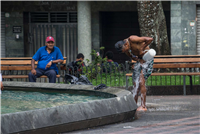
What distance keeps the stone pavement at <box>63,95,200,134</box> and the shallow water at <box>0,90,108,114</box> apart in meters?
1.14

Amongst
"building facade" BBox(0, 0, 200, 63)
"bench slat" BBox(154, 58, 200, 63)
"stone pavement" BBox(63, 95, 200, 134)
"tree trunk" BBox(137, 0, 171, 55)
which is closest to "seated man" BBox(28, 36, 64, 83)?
"bench slat" BBox(154, 58, 200, 63)

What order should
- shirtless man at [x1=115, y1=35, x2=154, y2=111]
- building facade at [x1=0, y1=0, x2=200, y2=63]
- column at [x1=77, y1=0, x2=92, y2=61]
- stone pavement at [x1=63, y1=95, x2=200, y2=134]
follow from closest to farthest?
1. stone pavement at [x1=63, y1=95, x2=200, y2=134]
2. shirtless man at [x1=115, y1=35, x2=154, y2=111]
3. column at [x1=77, y1=0, x2=92, y2=61]
4. building facade at [x1=0, y1=0, x2=200, y2=63]

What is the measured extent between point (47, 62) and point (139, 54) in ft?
10.6

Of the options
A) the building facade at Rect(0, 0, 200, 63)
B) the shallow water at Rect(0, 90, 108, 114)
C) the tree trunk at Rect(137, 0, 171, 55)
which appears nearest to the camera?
the shallow water at Rect(0, 90, 108, 114)

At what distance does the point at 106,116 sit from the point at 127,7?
12.2 m

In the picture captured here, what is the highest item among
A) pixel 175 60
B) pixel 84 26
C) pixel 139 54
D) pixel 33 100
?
pixel 84 26

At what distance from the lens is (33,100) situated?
789 cm

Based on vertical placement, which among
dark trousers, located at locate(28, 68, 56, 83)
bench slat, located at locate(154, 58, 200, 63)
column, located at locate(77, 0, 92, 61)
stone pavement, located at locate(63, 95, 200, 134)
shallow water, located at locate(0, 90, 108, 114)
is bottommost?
stone pavement, located at locate(63, 95, 200, 134)

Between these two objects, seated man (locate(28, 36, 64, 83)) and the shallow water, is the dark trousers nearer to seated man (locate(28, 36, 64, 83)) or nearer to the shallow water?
seated man (locate(28, 36, 64, 83))

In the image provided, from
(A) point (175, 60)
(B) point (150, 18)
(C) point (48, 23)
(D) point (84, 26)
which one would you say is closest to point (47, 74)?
(A) point (175, 60)

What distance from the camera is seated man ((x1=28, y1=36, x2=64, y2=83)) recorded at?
393 inches

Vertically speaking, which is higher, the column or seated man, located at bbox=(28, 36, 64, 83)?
the column

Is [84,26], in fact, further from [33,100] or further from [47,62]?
[33,100]

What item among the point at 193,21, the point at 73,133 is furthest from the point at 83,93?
the point at 193,21
